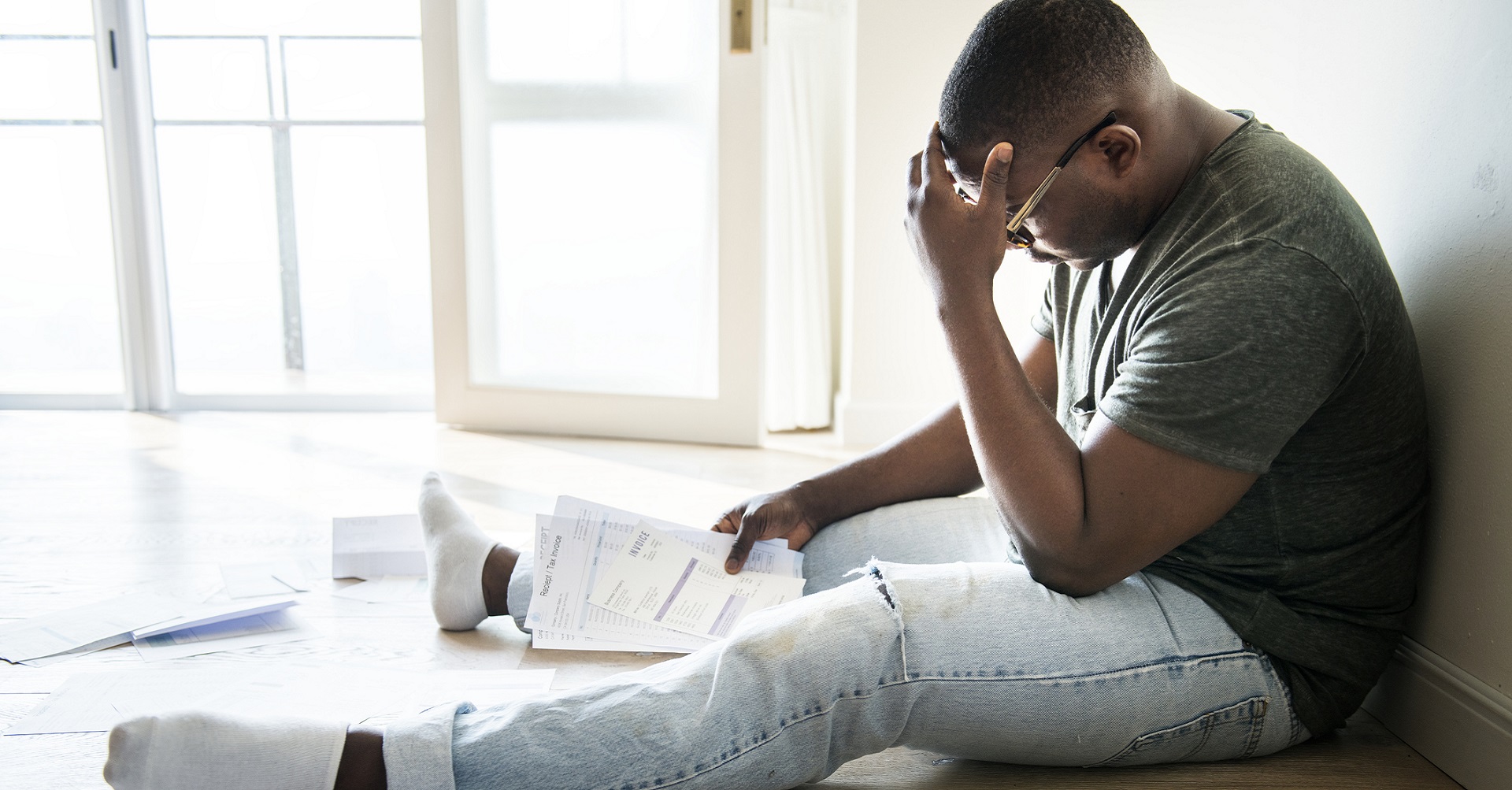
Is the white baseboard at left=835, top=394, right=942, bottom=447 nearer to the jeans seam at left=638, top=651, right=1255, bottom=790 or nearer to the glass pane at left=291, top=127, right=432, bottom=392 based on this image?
the glass pane at left=291, top=127, right=432, bottom=392

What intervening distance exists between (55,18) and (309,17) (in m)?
0.72

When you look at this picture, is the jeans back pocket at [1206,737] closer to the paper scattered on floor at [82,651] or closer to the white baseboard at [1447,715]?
the white baseboard at [1447,715]

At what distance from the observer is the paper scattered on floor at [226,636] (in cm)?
137

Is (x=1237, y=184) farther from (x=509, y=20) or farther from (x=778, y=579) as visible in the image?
(x=509, y=20)

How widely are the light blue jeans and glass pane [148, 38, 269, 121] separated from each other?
9.87 ft

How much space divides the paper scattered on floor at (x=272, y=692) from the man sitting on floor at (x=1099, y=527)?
0.35m

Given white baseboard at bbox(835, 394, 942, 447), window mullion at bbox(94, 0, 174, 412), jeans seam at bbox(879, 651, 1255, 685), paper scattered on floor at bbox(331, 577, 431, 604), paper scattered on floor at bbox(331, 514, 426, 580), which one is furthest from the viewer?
window mullion at bbox(94, 0, 174, 412)

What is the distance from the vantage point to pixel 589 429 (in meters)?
2.86

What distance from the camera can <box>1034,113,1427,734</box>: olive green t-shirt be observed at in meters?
0.83

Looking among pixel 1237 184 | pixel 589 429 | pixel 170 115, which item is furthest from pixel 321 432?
pixel 1237 184

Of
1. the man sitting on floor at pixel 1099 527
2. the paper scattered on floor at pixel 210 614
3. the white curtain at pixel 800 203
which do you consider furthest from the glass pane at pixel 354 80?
the man sitting on floor at pixel 1099 527

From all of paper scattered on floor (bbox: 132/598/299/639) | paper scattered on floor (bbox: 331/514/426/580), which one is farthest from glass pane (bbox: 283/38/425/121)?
paper scattered on floor (bbox: 132/598/299/639)

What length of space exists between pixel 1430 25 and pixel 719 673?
0.97 meters

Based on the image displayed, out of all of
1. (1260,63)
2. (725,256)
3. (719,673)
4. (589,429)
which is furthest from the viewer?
(589,429)
